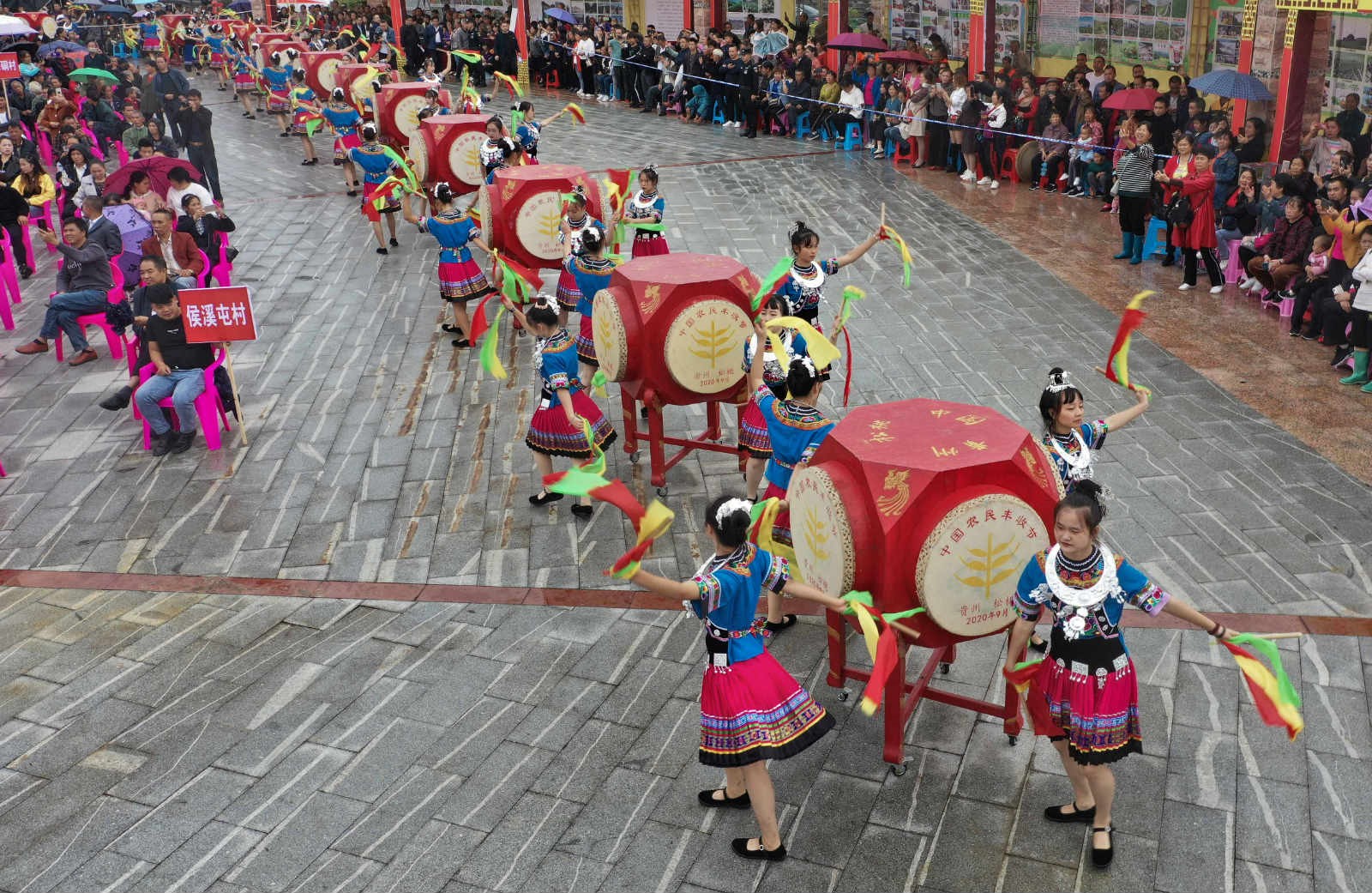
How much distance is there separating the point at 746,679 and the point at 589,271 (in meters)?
4.69

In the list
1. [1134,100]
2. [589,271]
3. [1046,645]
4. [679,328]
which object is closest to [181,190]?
[589,271]

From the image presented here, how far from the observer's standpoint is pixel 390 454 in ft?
28.2

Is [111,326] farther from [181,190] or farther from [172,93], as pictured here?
[172,93]

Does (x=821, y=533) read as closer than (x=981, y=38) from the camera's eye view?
Yes

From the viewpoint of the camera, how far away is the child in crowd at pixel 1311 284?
9.78m

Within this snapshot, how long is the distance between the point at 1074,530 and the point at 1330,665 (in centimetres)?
245

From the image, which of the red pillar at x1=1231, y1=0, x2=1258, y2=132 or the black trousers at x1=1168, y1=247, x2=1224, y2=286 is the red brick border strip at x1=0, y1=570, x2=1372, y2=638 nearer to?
the black trousers at x1=1168, y1=247, x2=1224, y2=286

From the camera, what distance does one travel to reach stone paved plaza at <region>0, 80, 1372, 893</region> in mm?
4668

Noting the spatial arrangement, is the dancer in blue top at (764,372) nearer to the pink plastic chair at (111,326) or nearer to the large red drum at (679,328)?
the large red drum at (679,328)

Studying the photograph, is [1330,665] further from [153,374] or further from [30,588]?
[153,374]

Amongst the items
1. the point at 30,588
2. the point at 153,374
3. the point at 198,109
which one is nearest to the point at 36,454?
the point at 153,374

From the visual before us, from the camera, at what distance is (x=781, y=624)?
20.5 ft

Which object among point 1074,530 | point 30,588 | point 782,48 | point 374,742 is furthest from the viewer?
point 782,48

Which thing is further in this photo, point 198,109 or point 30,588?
point 198,109
